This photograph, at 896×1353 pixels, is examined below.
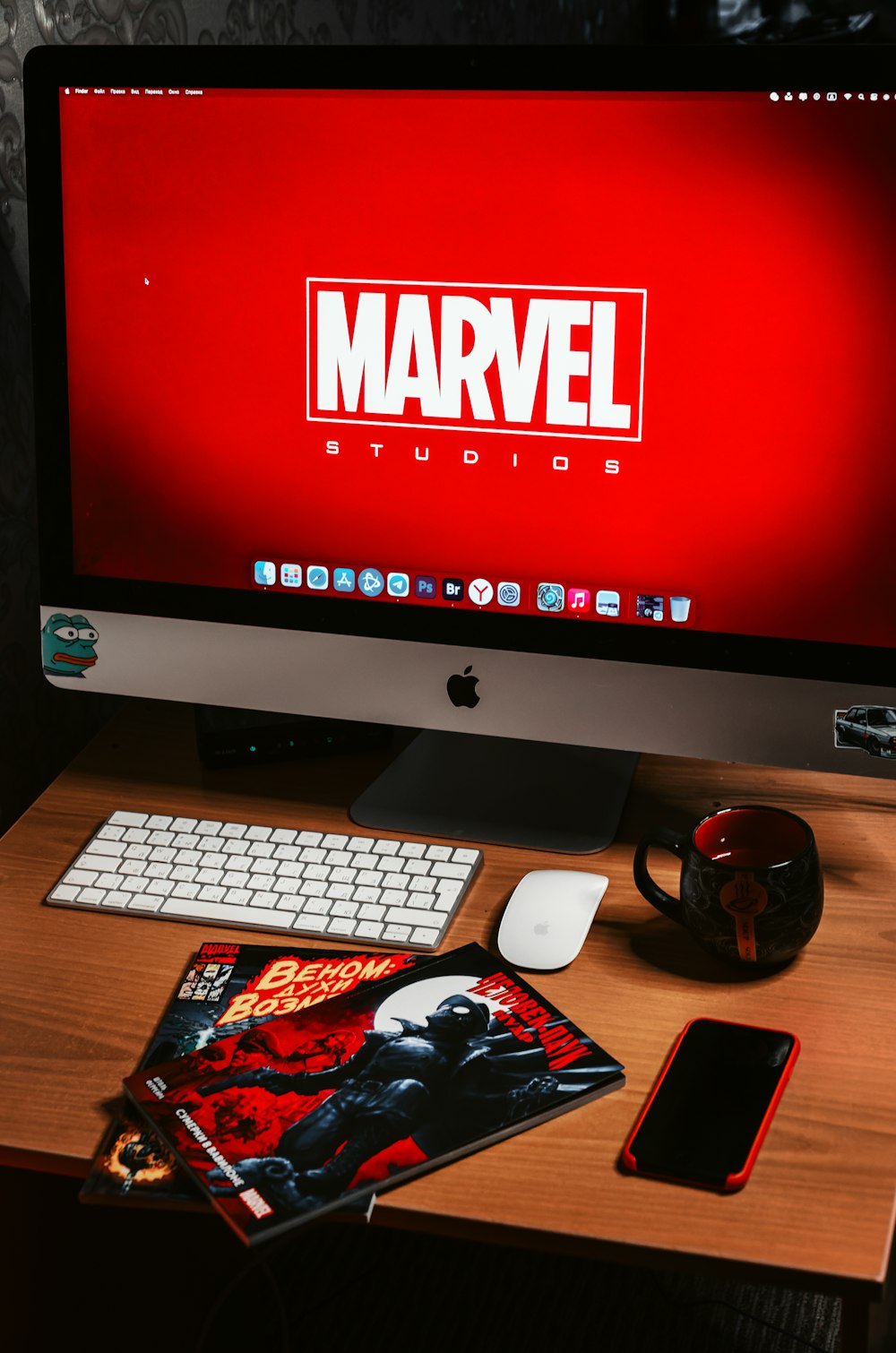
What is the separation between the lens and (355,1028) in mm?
773

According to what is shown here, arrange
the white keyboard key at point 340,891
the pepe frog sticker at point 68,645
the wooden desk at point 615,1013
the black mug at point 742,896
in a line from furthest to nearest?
the pepe frog sticker at point 68,645
the white keyboard key at point 340,891
the black mug at point 742,896
the wooden desk at point 615,1013

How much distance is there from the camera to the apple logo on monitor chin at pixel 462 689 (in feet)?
3.20

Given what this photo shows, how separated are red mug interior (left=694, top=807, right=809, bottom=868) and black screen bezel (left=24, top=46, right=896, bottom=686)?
0.33 ft

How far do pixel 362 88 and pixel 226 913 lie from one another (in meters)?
0.58

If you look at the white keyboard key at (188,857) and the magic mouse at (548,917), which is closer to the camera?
the magic mouse at (548,917)

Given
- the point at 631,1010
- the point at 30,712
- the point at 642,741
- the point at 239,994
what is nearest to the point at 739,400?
the point at 642,741

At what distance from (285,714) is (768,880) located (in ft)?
1.56

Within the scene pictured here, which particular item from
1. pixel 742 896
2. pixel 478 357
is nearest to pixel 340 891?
pixel 742 896

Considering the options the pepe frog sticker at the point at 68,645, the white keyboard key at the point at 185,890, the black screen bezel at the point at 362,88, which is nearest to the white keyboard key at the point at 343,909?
the white keyboard key at the point at 185,890

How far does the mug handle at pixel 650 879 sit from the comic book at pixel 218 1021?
0.15 meters

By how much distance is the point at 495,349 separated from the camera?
90cm

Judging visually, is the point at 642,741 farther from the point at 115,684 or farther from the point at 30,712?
the point at 30,712

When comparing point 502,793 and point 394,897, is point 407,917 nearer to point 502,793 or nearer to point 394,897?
point 394,897

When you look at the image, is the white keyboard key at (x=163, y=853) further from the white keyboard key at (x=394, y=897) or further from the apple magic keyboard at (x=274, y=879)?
the white keyboard key at (x=394, y=897)
